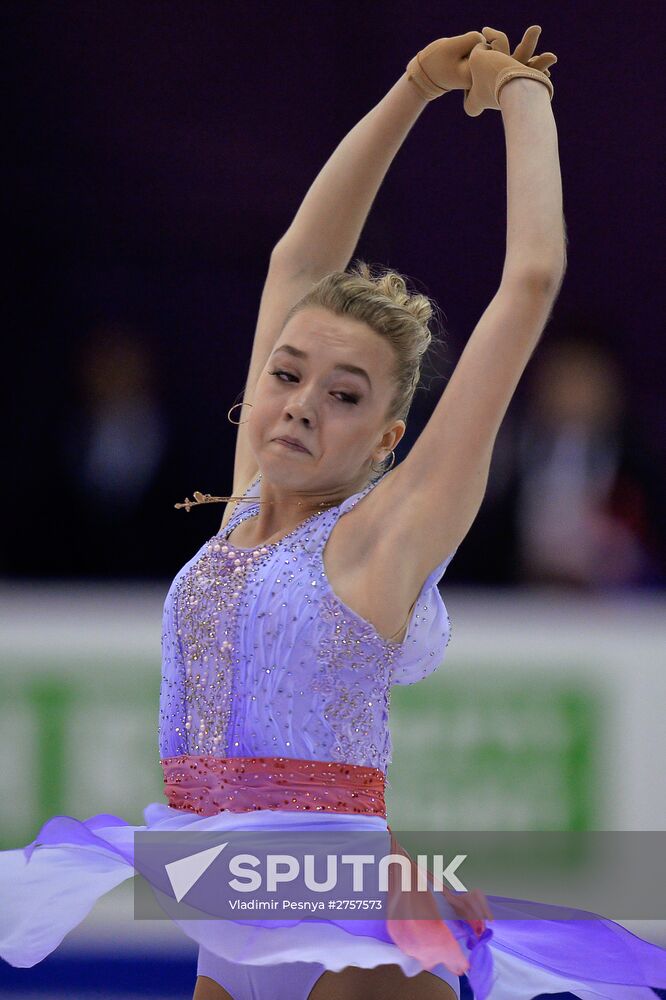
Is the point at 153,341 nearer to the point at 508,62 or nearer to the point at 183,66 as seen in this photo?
the point at 183,66

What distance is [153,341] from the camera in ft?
20.1

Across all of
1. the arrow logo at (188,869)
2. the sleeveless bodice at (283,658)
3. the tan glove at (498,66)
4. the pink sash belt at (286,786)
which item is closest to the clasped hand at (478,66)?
the tan glove at (498,66)

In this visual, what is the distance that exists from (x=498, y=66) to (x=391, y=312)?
405 millimetres

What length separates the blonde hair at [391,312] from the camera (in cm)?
204

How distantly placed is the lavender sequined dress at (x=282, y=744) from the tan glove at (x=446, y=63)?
2.50 feet

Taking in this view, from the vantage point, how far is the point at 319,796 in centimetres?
183

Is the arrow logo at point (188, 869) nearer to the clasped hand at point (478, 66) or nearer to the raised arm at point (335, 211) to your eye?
the raised arm at point (335, 211)

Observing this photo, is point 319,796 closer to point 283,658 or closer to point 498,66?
point 283,658

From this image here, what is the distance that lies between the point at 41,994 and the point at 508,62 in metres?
2.69

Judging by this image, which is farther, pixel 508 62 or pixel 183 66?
pixel 183 66

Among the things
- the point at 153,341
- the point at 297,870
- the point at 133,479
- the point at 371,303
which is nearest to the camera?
the point at 297,870

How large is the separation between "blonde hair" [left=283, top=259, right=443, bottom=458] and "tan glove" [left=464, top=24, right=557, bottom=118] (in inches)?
12.2

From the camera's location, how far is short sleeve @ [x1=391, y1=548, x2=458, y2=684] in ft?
6.29

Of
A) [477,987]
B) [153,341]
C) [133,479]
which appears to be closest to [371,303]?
[477,987]
